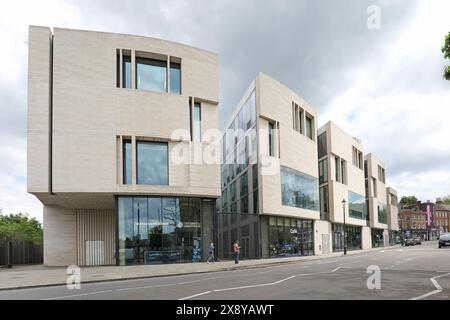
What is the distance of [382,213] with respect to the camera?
283ft

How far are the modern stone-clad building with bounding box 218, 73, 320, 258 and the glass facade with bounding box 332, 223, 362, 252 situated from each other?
24.5 ft

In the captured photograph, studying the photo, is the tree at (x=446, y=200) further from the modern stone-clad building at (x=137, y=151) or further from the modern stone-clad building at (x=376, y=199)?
the modern stone-clad building at (x=137, y=151)

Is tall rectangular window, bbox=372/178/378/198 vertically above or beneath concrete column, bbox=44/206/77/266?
above

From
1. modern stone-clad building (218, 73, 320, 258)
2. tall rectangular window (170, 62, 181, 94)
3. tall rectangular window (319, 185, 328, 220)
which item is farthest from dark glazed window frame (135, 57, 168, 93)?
tall rectangular window (319, 185, 328, 220)

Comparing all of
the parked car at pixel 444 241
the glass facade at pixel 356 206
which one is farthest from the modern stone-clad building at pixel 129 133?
the glass facade at pixel 356 206

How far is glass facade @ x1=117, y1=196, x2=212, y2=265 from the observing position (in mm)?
31719

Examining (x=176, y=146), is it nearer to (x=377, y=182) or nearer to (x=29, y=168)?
(x=29, y=168)

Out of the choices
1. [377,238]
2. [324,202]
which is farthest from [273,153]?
[377,238]

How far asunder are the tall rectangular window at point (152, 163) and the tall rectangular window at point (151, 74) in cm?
417

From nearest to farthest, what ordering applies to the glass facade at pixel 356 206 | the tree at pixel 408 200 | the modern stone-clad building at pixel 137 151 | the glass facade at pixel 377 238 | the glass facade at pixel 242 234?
the modern stone-clad building at pixel 137 151, the glass facade at pixel 242 234, the glass facade at pixel 356 206, the glass facade at pixel 377 238, the tree at pixel 408 200

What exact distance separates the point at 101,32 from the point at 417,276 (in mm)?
25233

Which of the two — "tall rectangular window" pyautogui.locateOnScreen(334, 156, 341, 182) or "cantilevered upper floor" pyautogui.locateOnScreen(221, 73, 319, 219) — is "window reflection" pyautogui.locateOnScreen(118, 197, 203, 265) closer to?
"cantilevered upper floor" pyautogui.locateOnScreen(221, 73, 319, 219)

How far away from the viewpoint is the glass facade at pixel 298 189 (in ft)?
146

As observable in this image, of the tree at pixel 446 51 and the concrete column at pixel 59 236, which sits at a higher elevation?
the tree at pixel 446 51
